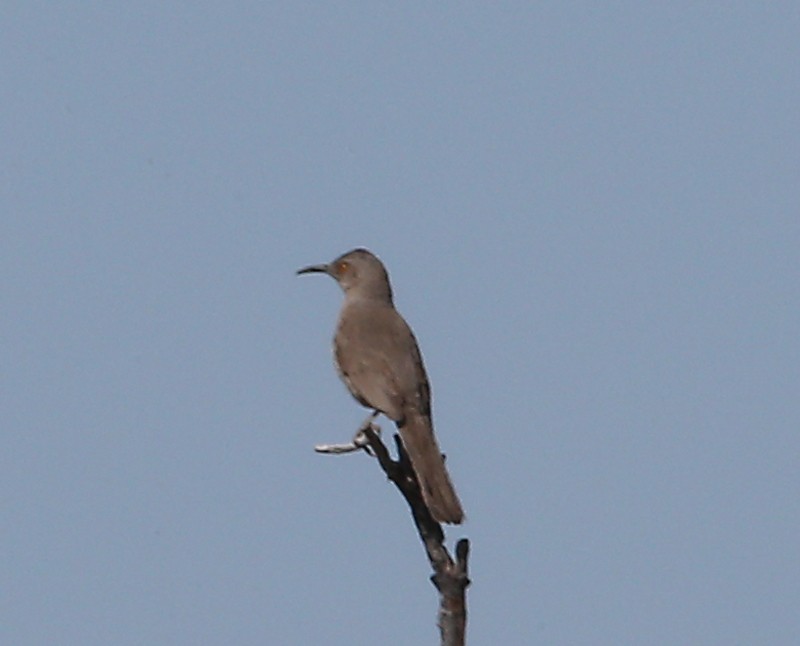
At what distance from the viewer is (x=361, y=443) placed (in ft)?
36.6

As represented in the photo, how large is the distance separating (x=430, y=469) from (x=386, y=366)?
4.96 feet

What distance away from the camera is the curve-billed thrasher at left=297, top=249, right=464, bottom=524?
11.1m

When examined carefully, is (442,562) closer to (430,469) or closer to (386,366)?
(430,469)

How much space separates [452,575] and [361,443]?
1.42 meters

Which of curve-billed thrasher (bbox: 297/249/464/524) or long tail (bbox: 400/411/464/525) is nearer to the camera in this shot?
long tail (bbox: 400/411/464/525)

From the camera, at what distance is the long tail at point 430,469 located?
10.8 metres

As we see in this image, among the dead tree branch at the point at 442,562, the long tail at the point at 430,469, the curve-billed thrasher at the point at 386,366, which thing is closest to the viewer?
the dead tree branch at the point at 442,562

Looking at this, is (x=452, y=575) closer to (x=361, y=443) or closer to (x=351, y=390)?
(x=361, y=443)

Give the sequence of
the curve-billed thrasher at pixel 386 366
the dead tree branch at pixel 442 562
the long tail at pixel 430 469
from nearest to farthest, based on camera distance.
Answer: the dead tree branch at pixel 442 562 → the long tail at pixel 430 469 → the curve-billed thrasher at pixel 386 366

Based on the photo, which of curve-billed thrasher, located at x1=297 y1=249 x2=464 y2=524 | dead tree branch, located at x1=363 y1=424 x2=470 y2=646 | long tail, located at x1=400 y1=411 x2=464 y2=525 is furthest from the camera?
curve-billed thrasher, located at x1=297 y1=249 x2=464 y2=524

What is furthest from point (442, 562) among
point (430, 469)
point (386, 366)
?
point (386, 366)

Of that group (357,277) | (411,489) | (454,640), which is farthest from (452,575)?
(357,277)

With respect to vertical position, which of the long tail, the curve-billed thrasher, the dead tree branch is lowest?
the dead tree branch

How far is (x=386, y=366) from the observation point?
1255 centimetres
